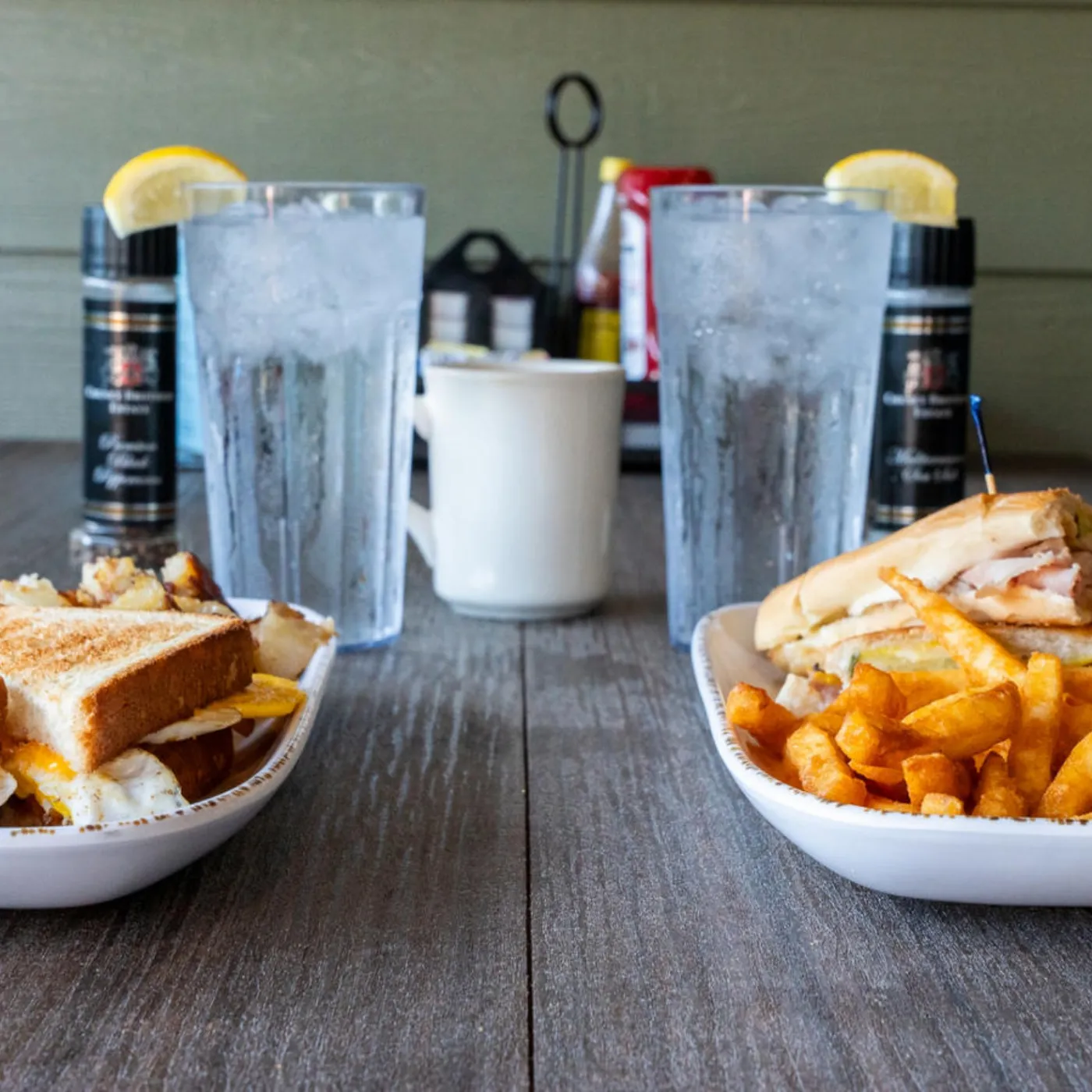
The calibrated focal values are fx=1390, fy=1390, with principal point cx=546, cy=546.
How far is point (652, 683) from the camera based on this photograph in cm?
96

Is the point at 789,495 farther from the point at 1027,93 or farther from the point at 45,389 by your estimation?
the point at 45,389

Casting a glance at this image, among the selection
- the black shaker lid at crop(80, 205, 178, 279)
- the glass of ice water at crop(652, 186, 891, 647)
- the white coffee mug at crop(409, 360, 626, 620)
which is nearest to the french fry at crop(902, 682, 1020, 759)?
the glass of ice water at crop(652, 186, 891, 647)

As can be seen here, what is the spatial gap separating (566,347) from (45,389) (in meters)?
1.01

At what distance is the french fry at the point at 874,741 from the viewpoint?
58cm

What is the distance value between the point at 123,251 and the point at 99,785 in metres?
0.89

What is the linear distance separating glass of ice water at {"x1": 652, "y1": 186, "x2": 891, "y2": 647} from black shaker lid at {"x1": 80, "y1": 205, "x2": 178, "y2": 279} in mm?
555

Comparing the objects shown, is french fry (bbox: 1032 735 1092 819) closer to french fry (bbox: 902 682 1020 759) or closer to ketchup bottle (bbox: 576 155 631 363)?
french fry (bbox: 902 682 1020 759)

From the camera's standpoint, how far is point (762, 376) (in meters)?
0.99

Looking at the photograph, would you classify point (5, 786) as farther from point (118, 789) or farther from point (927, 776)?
point (927, 776)

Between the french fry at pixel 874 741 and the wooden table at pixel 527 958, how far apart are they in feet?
0.21

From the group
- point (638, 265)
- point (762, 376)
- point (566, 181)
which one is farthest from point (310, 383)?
point (566, 181)

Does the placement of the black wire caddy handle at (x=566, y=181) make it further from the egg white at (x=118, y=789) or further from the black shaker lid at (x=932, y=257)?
the egg white at (x=118, y=789)

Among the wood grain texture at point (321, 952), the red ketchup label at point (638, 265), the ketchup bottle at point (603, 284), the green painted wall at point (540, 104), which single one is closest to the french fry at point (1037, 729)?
the wood grain texture at point (321, 952)

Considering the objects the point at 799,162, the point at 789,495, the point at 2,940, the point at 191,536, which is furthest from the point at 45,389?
the point at 2,940
